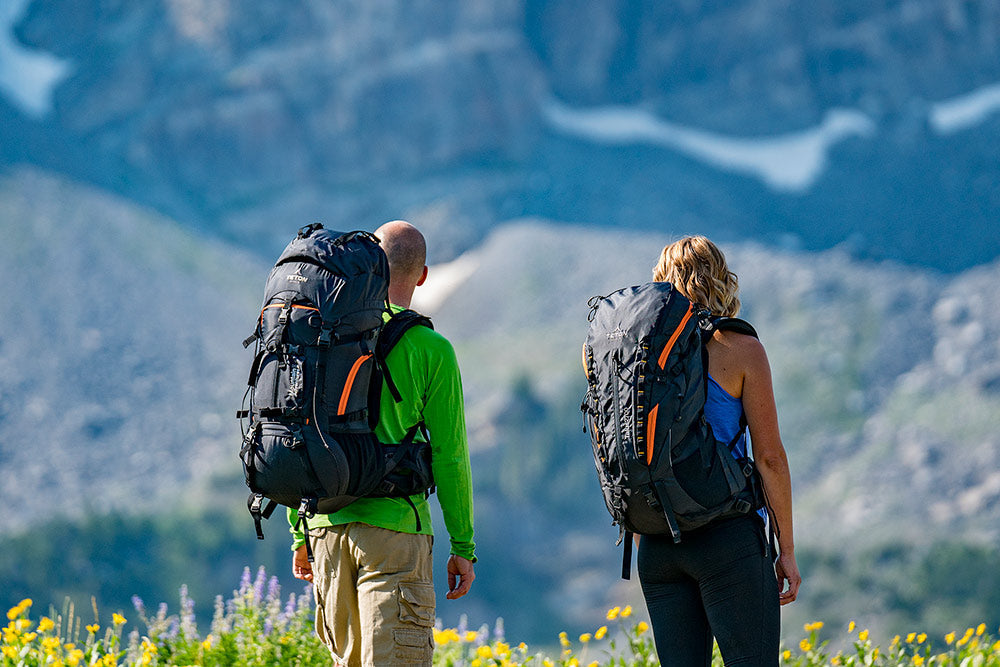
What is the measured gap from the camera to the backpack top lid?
279 centimetres

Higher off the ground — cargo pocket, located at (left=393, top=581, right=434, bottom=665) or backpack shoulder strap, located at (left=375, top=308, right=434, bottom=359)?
backpack shoulder strap, located at (left=375, top=308, right=434, bottom=359)

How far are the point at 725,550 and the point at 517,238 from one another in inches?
1989

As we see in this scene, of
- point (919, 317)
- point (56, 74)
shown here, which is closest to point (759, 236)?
point (919, 317)

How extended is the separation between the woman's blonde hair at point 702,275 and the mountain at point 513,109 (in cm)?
5188

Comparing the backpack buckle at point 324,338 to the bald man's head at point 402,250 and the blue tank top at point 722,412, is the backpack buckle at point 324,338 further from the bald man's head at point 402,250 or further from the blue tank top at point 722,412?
the blue tank top at point 722,412

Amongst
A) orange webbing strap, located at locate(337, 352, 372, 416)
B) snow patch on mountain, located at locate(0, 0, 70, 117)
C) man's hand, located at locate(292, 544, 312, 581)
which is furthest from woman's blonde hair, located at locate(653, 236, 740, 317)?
snow patch on mountain, located at locate(0, 0, 70, 117)

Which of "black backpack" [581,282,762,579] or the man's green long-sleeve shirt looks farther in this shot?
the man's green long-sleeve shirt

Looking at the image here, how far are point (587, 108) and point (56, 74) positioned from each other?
30.4m

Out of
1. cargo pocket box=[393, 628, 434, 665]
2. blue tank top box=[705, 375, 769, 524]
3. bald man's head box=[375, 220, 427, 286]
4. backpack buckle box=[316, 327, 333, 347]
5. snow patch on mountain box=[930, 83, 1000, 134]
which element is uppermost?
snow patch on mountain box=[930, 83, 1000, 134]

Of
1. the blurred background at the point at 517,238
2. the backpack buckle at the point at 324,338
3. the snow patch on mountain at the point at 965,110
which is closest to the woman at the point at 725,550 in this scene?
the backpack buckle at the point at 324,338

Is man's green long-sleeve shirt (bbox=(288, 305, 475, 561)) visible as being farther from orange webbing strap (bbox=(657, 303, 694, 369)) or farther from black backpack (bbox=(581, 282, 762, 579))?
orange webbing strap (bbox=(657, 303, 694, 369))

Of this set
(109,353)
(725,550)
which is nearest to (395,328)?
(725,550)

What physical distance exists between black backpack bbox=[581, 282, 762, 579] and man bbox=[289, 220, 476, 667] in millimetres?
420

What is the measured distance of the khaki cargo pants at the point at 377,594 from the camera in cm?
276
